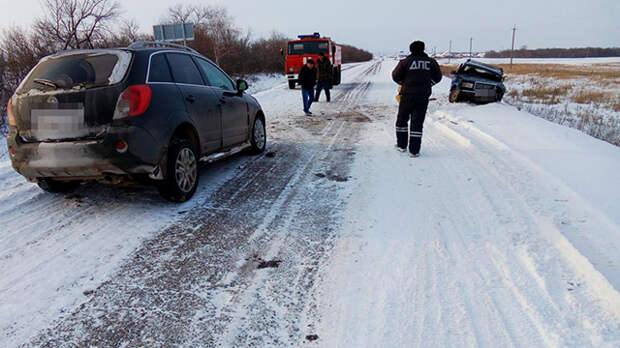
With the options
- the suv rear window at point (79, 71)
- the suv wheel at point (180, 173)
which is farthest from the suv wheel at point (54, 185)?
the suv wheel at point (180, 173)

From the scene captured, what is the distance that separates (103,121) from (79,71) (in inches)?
25.0

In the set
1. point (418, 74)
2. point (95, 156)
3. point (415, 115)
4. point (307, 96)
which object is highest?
point (418, 74)

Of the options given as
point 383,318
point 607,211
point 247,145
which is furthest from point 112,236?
point 607,211

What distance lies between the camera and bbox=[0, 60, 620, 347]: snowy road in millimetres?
2400

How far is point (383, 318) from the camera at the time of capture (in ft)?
8.16

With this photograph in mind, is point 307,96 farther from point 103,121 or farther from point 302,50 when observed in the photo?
point 302,50

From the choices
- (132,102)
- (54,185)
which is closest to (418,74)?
(132,102)

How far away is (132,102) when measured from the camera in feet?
12.6

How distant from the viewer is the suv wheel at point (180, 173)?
4.22 metres

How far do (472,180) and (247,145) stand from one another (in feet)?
11.3

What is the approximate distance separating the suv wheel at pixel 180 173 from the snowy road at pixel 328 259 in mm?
150

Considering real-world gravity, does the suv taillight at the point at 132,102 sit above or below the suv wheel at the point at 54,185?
above

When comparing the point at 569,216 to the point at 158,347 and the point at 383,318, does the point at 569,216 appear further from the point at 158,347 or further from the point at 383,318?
the point at 158,347

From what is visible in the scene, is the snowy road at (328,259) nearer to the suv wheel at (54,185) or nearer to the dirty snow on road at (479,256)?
the dirty snow on road at (479,256)
